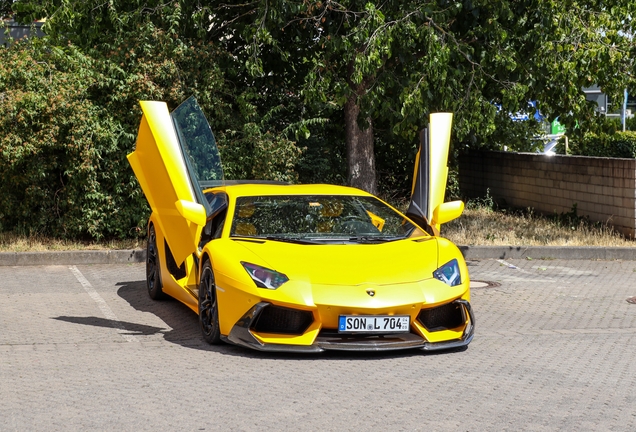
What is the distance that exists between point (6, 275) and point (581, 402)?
315 inches

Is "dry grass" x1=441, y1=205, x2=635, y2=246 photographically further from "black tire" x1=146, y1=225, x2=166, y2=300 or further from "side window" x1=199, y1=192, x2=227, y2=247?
"side window" x1=199, y1=192, x2=227, y2=247

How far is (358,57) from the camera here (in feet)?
43.2

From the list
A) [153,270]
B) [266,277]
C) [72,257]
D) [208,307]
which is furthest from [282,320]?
[72,257]

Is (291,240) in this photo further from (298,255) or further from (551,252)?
(551,252)

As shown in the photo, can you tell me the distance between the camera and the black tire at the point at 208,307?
25.7ft

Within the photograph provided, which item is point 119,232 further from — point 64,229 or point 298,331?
point 298,331

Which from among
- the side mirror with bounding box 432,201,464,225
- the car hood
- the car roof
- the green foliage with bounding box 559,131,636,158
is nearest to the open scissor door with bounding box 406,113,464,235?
the side mirror with bounding box 432,201,464,225

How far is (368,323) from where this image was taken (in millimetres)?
7281

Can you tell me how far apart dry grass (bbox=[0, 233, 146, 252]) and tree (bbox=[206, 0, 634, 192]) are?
3013 millimetres

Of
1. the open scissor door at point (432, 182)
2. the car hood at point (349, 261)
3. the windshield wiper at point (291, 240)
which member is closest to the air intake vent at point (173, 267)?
the windshield wiper at point (291, 240)

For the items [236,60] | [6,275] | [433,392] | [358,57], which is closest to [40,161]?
[6,275]

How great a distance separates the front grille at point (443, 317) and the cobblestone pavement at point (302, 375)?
218mm

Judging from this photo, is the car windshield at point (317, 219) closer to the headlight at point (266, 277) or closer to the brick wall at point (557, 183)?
the headlight at point (266, 277)

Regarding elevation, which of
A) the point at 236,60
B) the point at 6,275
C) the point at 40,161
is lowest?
the point at 6,275
